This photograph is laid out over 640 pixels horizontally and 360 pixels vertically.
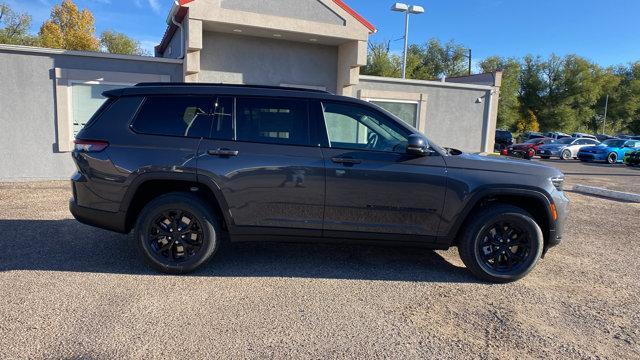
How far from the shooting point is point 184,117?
14.5 feet

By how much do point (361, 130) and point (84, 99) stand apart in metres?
8.50

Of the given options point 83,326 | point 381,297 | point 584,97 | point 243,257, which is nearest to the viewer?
point 83,326

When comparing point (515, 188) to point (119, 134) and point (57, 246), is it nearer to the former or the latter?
point (119, 134)

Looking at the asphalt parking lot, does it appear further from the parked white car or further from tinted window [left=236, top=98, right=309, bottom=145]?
the parked white car

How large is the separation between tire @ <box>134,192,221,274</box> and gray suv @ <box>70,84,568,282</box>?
0.01 m

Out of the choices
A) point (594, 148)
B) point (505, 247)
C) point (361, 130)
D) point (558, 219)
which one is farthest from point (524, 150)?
point (361, 130)

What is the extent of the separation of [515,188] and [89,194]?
4190mm

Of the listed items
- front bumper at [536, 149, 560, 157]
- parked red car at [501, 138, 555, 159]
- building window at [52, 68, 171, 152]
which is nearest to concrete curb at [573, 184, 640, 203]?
building window at [52, 68, 171, 152]

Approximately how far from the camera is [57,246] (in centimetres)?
522

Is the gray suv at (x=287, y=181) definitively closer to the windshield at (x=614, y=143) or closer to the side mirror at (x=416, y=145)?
the side mirror at (x=416, y=145)

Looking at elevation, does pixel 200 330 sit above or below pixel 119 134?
below

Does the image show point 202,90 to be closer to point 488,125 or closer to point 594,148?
point 488,125

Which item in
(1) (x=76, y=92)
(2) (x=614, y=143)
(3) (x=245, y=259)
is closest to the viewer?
(3) (x=245, y=259)

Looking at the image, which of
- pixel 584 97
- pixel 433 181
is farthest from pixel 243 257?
pixel 584 97
